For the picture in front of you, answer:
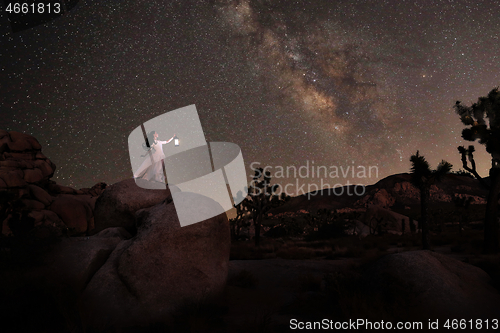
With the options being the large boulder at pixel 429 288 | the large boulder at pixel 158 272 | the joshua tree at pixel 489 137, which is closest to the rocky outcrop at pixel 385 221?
the joshua tree at pixel 489 137

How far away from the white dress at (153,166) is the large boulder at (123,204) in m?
0.67

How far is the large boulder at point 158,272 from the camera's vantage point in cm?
639

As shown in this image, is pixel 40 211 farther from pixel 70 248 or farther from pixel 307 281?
pixel 307 281

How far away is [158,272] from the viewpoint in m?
6.85

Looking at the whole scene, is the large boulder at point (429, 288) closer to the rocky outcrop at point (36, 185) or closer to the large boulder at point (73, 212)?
the rocky outcrop at point (36, 185)

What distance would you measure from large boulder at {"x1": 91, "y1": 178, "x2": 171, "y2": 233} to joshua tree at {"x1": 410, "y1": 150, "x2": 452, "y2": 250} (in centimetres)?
1827

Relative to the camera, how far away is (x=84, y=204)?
4266 centimetres

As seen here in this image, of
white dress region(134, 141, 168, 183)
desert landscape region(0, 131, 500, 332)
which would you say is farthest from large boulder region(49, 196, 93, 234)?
desert landscape region(0, 131, 500, 332)

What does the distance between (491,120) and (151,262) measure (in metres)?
21.2

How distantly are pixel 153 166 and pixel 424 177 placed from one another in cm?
1921

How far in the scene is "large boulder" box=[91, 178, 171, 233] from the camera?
9.54 m

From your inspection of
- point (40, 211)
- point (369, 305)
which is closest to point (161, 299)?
point (369, 305)

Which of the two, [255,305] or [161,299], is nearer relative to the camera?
[161,299]

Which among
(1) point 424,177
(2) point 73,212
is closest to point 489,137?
(1) point 424,177
